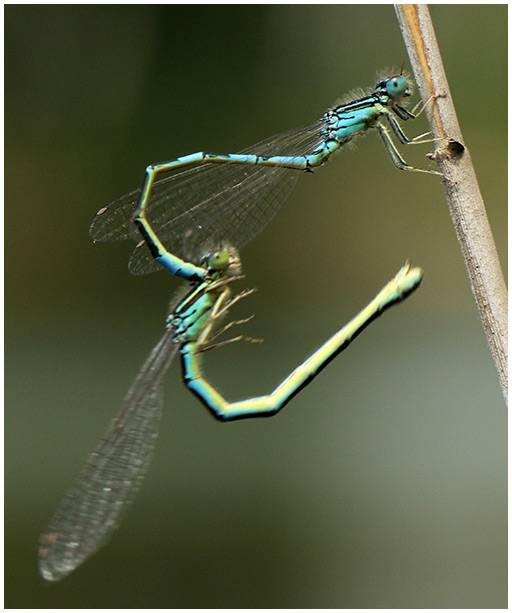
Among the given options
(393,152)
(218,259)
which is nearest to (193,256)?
(218,259)

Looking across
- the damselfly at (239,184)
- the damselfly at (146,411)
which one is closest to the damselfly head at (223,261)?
the damselfly at (146,411)

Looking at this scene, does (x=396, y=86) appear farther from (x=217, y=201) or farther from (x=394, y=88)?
(x=217, y=201)

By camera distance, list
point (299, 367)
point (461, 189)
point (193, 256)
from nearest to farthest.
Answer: point (461, 189) < point (299, 367) < point (193, 256)

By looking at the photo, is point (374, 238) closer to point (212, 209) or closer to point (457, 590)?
point (457, 590)

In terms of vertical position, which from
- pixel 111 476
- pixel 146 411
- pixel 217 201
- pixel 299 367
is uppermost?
pixel 217 201

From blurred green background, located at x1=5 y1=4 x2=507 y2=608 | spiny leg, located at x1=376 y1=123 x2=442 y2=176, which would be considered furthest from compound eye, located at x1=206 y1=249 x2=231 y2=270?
blurred green background, located at x1=5 y1=4 x2=507 y2=608
